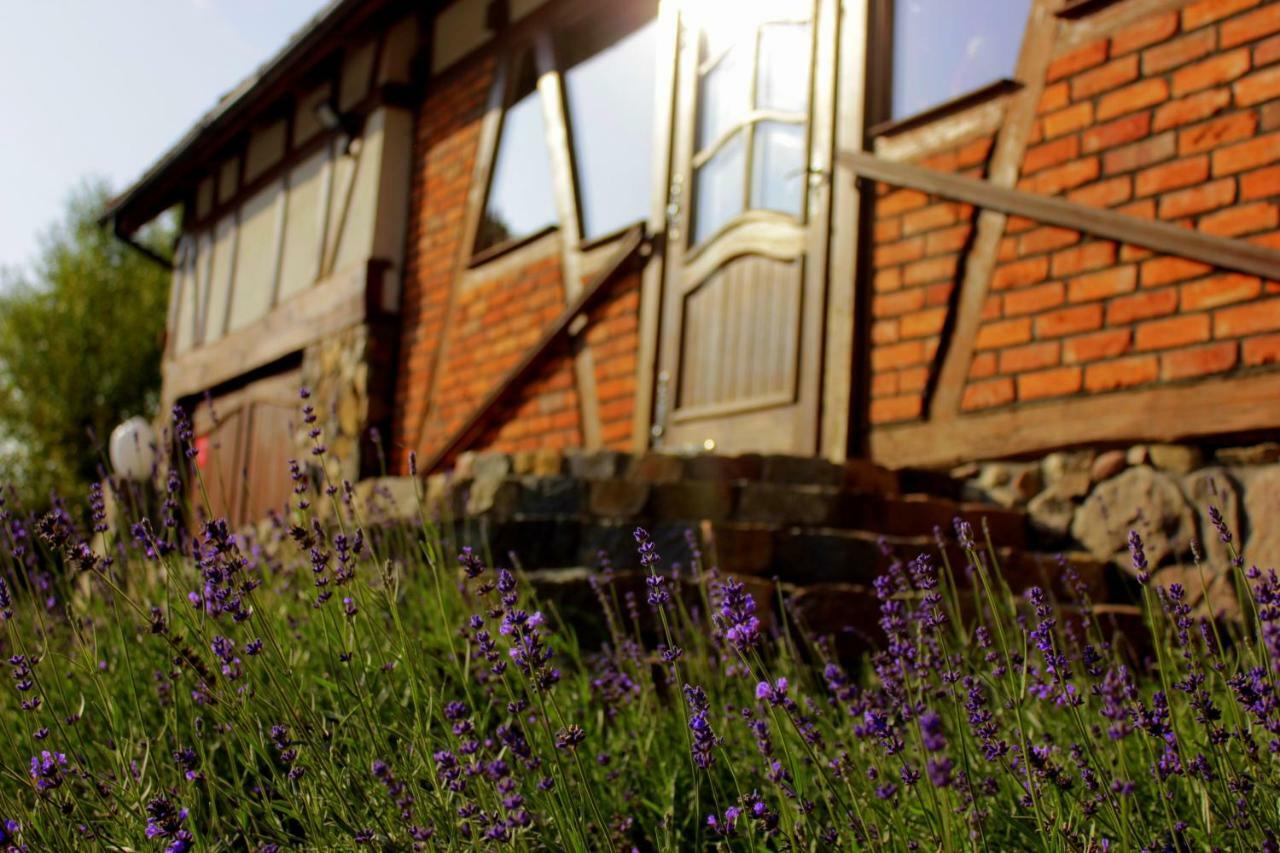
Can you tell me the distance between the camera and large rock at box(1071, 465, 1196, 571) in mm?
3717

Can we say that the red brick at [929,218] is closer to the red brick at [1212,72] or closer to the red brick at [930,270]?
the red brick at [930,270]

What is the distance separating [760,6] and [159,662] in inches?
173

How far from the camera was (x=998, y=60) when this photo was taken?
15.0 feet

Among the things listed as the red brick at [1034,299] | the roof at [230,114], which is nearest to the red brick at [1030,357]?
the red brick at [1034,299]

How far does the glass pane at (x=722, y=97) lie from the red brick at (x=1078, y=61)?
1683 millimetres

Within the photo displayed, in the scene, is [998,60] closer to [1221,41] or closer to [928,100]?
[928,100]

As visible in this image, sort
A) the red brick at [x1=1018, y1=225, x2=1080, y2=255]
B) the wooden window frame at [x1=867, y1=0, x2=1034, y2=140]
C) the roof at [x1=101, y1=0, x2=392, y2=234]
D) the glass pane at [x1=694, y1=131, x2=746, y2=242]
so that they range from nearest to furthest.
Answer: the red brick at [x1=1018, y1=225, x2=1080, y2=255]
the wooden window frame at [x1=867, y1=0, x2=1034, y2=140]
the glass pane at [x1=694, y1=131, x2=746, y2=242]
the roof at [x1=101, y1=0, x2=392, y2=234]

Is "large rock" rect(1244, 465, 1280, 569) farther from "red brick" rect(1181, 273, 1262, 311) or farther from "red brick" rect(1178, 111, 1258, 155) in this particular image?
"red brick" rect(1178, 111, 1258, 155)

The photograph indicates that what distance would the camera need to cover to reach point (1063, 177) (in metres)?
4.17

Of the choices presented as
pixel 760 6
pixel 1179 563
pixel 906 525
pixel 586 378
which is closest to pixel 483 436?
pixel 586 378

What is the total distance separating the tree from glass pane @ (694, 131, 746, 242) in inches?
555

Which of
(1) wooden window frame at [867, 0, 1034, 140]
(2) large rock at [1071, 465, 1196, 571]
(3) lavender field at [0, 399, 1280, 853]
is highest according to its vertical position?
(1) wooden window frame at [867, 0, 1034, 140]

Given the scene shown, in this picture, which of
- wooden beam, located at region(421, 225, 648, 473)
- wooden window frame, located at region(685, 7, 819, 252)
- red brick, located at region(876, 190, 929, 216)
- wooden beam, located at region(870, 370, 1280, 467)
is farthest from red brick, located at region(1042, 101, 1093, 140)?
wooden beam, located at region(421, 225, 648, 473)

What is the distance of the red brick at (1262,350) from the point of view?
138 inches
